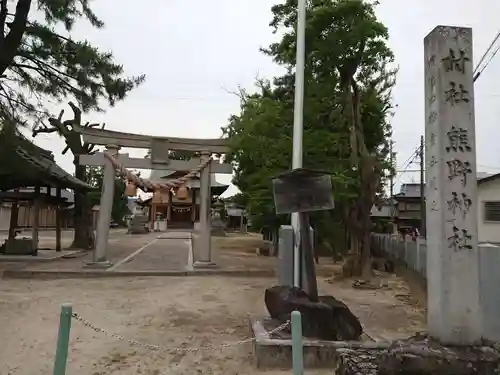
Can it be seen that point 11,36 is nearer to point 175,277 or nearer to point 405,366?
point 175,277

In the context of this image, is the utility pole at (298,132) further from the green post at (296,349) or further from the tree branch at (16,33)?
the tree branch at (16,33)

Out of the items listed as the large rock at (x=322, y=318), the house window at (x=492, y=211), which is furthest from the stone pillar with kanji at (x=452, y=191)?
the house window at (x=492, y=211)

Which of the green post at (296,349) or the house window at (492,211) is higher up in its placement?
the house window at (492,211)

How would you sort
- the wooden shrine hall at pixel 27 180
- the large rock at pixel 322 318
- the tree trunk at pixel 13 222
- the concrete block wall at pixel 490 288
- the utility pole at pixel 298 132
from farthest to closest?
the tree trunk at pixel 13 222, the wooden shrine hall at pixel 27 180, the utility pole at pixel 298 132, the concrete block wall at pixel 490 288, the large rock at pixel 322 318

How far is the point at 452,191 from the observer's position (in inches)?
182

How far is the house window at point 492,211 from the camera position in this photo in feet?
74.2

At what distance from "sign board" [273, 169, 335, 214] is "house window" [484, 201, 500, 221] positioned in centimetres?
1915

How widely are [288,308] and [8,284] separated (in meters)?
8.54

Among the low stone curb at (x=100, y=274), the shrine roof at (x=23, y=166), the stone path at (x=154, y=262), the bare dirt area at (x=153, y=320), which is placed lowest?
the bare dirt area at (x=153, y=320)

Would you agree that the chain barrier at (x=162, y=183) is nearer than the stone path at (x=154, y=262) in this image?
No

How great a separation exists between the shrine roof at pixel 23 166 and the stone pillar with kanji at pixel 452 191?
1016cm

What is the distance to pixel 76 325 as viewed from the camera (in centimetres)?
752

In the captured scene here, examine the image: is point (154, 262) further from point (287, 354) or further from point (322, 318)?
point (287, 354)

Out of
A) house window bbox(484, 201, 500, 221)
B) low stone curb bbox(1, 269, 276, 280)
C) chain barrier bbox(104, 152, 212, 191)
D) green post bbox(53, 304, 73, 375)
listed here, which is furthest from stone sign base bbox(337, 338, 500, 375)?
house window bbox(484, 201, 500, 221)
